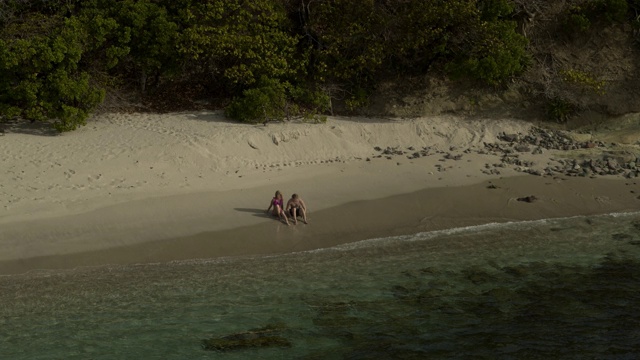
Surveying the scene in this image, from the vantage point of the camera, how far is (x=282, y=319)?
1163 centimetres

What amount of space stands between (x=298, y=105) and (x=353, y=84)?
197 centimetres

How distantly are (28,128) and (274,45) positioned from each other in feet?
23.3

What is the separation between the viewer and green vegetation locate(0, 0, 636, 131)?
2033 cm

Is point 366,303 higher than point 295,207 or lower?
lower

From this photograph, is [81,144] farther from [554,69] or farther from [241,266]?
[554,69]

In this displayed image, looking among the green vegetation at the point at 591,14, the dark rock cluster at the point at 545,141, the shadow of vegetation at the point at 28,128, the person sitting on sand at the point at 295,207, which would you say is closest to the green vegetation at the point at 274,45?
the green vegetation at the point at 591,14

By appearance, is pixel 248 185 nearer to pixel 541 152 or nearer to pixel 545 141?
pixel 541 152

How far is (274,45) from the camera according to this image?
70.8 ft

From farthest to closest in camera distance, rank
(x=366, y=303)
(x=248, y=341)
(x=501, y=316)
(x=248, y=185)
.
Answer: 1. (x=248, y=185)
2. (x=366, y=303)
3. (x=501, y=316)
4. (x=248, y=341)

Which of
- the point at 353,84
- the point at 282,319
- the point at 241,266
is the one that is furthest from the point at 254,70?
the point at 282,319

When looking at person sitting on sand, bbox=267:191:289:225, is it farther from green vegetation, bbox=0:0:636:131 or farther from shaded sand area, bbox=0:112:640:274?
green vegetation, bbox=0:0:636:131

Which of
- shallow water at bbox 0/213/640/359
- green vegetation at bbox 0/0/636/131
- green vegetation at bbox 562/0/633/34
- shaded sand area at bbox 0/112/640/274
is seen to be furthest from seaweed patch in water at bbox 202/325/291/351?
green vegetation at bbox 562/0/633/34

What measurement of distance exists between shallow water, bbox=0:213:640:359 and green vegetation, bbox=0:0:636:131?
725 centimetres

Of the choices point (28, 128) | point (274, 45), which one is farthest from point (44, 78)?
point (274, 45)
